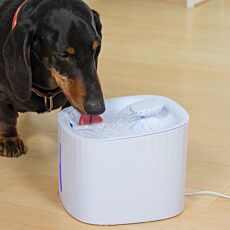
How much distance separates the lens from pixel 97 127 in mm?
1531

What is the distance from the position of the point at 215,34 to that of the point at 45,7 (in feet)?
4.91

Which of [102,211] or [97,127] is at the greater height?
[97,127]

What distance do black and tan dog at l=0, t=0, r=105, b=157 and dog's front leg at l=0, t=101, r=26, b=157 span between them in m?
0.13

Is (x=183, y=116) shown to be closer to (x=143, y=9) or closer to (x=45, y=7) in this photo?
(x=45, y=7)

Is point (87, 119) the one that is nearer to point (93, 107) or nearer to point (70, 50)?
point (93, 107)

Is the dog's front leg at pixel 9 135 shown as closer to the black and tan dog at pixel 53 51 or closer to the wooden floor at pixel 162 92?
the wooden floor at pixel 162 92

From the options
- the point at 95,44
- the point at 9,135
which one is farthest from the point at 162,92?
the point at 95,44

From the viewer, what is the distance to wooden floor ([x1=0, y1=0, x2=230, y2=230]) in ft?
5.16

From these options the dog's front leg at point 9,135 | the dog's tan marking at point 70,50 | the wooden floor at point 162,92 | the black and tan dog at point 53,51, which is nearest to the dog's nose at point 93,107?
the black and tan dog at point 53,51

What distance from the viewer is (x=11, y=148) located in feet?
6.11

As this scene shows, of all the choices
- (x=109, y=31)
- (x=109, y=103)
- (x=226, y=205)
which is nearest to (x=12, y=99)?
(x=109, y=103)

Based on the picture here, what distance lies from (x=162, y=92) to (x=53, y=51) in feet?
2.65

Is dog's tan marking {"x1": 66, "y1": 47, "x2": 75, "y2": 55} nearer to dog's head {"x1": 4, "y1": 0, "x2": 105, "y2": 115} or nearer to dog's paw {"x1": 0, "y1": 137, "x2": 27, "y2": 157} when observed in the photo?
A: dog's head {"x1": 4, "y1": 0, "x2": 105, "y2": 115}

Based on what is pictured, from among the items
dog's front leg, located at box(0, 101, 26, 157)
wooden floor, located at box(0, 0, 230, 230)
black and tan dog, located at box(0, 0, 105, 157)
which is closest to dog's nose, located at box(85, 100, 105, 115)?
black and tan dog, located at box(0, 0, 105, 157)
